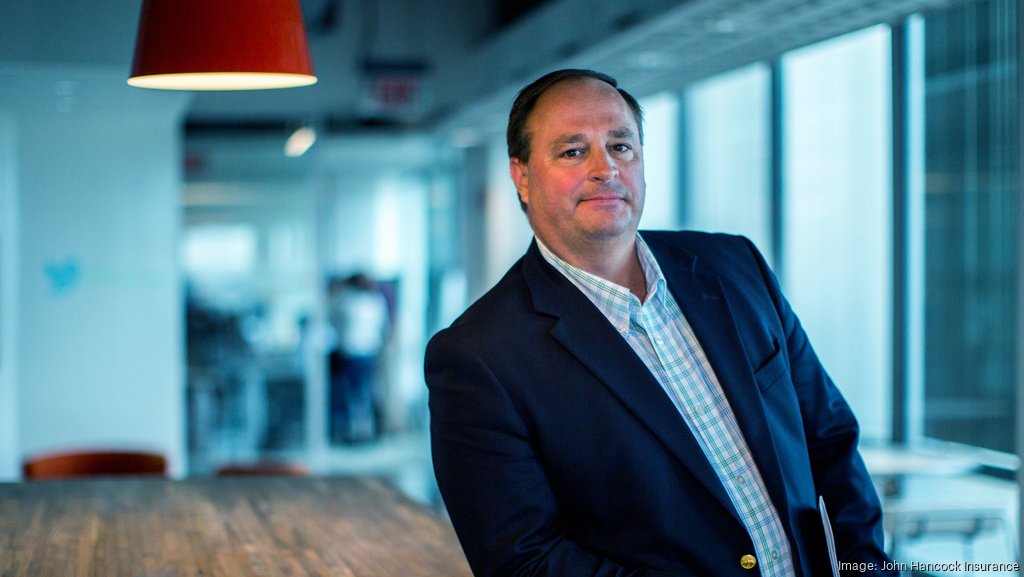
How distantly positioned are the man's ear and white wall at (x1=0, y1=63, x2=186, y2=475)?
20.4 ft

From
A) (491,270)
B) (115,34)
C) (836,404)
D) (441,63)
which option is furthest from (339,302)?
(836,404)

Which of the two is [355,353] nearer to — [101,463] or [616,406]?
[101,463]

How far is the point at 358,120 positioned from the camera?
1038 centimetres

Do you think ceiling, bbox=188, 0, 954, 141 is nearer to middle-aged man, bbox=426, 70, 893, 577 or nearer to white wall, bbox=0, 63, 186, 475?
white wall, bbox=0, 63, 186, 475

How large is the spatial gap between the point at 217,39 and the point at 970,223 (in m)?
3.72

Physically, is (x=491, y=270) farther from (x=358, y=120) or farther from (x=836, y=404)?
(x=836, y=404)

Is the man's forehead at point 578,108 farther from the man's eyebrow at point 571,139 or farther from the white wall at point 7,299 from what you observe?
the white wall at point 7,299

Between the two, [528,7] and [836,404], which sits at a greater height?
[528,7]

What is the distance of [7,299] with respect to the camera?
7.39 m

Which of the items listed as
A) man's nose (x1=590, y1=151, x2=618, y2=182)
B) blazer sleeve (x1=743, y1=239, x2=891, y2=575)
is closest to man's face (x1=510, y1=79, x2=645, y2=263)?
man's nose (x1=590, y1=151, x2=618, y2=182)

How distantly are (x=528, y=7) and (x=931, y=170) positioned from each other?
441 centimetres

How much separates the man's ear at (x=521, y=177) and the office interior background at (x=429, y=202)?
7.53 feet

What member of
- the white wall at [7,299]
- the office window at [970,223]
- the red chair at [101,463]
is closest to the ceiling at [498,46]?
the office window at [970,223]

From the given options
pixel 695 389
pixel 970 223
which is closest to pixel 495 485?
pixel 695 389
